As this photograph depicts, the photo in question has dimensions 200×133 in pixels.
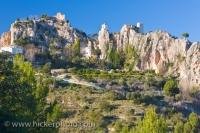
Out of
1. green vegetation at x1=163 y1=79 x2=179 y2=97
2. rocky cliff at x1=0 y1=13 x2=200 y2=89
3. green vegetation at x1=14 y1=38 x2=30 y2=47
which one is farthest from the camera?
green vegetation at x1=14 y1=38 x2=30 y2=47

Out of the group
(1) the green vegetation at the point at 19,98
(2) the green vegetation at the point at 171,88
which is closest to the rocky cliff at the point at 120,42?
(2) the green vegetation at the point at 171,88

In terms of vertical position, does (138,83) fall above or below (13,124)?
above

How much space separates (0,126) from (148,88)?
249 ft

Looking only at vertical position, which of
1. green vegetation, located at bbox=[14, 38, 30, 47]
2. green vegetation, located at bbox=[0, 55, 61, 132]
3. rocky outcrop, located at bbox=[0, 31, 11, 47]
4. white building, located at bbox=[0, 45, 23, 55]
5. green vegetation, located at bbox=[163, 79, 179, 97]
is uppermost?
rocky outcrop, located at bbox=[0, 31, 11, 47]

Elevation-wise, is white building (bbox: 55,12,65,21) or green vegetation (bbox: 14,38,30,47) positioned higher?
white building (bbox: 55,12,65,21)

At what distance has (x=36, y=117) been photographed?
62562 millimetres

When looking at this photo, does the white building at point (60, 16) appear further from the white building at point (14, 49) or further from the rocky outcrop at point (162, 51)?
the white building at point (14, 49)

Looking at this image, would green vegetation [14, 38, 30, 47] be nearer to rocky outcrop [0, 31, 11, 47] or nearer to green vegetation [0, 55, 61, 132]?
rocky outcrop [0, 31, 11, 47]

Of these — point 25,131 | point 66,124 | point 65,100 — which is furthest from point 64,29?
point 25,131

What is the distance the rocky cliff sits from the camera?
493 ft

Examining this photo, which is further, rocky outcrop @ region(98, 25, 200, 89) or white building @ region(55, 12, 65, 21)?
white building @ region(55, 12, 65, 21)

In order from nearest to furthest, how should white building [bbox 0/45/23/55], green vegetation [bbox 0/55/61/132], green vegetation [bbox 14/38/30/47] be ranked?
green vegetation [bbox 0/55/61/132], white building [bbox 0/45/23/55], green vegetation [bbox 14/38/30/47]

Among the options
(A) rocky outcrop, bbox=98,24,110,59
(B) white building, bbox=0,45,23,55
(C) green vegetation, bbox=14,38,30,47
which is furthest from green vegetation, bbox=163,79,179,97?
(C) green vegetation, bbox=14,38,30,47

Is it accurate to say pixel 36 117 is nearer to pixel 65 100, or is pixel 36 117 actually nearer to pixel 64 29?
pixel 65 100
